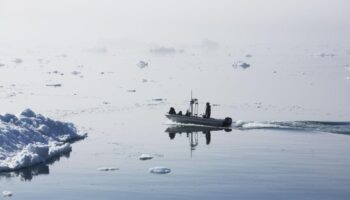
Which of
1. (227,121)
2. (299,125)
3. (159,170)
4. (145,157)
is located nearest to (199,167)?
(159,170)

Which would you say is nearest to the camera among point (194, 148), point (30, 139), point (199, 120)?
point (30, 139)

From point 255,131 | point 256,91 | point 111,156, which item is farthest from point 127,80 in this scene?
point 111,156

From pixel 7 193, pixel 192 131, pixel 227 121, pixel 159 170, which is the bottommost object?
pixel 7 193

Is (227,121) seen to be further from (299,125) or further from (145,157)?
(145,157)

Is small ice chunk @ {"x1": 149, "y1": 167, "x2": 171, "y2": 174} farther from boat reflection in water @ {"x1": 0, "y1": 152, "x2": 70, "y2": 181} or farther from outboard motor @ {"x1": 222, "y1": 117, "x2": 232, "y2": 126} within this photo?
outboard motor @ {"x1": 222, "y1": 117, "x2": 232, "y2": 126}

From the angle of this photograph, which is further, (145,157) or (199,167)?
(145,157)

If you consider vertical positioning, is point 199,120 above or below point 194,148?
above

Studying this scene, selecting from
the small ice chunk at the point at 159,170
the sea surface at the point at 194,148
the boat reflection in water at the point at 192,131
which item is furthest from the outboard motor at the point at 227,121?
the small ice chunk at the point at 159,170

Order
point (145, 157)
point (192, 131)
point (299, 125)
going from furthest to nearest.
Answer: point (192, 131) < point (299, 125) < point (145, 157)
